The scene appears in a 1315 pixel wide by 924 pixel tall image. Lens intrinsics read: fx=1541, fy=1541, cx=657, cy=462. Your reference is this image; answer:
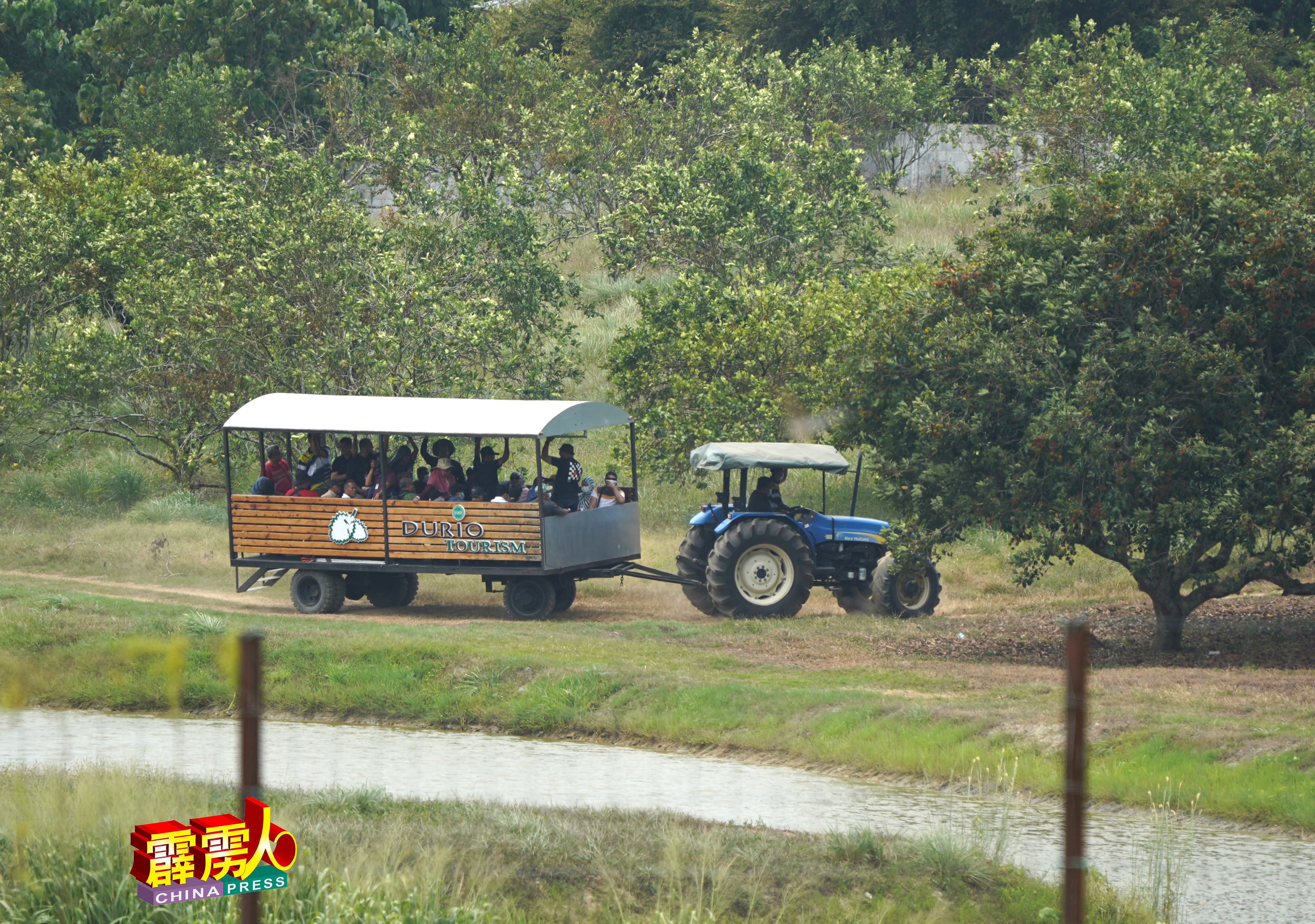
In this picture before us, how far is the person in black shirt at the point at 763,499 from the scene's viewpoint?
20.6 meters

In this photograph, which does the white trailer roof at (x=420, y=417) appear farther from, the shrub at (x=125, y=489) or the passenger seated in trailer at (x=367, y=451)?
the shrub at (x=125, y=489)

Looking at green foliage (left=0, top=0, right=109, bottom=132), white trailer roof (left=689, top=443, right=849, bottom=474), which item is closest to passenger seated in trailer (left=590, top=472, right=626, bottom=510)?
white trailer roof (left=689, top=443, right=849, bottom=474)

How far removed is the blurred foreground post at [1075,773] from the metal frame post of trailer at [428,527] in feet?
48.9

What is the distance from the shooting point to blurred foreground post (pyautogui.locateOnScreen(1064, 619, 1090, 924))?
16.1ft

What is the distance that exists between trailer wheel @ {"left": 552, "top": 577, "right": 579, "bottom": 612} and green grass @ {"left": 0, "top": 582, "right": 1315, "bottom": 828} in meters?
1.12

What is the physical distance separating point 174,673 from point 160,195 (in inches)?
1191

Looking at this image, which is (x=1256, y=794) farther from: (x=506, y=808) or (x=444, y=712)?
(x=444, y=712)

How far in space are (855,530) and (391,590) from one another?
665cm

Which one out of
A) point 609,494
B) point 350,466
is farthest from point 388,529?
point 609,494

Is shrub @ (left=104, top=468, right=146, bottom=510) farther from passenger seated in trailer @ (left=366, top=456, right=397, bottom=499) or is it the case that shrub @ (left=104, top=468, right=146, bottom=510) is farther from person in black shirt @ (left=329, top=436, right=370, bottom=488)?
passenger seated in trailer @ (left=366, top=456, right=397, bottom=499)

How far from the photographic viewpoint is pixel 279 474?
72.6ft

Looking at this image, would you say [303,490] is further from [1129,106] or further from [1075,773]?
[1129,106]

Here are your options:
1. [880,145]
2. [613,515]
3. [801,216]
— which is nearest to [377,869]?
[613,515]

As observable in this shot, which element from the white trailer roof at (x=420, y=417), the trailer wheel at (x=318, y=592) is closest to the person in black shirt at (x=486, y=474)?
the white trailer roof at (x=420, y=417)
